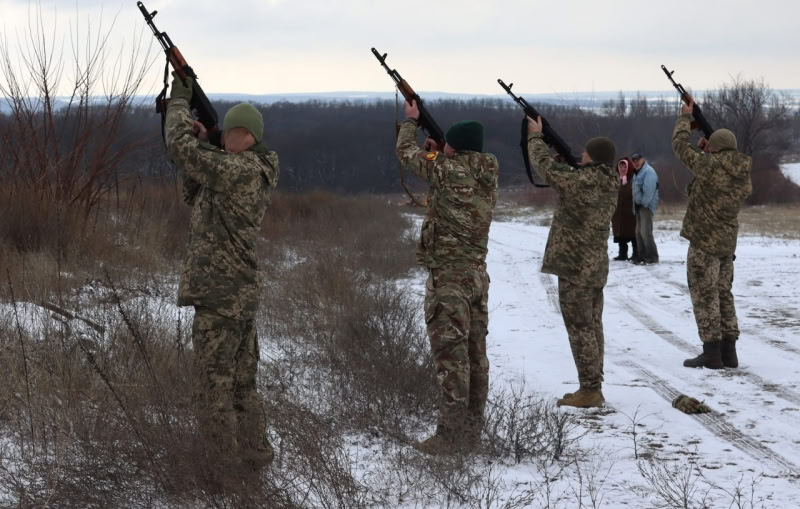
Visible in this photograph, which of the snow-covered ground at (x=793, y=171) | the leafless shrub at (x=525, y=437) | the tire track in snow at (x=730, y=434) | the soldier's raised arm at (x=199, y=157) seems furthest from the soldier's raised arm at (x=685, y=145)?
the snow-covered ground at (x=793, y=171)

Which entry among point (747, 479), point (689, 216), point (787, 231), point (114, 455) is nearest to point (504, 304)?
point (689, 216)

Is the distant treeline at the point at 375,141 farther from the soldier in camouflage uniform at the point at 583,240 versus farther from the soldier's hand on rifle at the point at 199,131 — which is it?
the soldier's hand on rifle at the point at 199,131

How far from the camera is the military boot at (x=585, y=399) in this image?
20.6 ft

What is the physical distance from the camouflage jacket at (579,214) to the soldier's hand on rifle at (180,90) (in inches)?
105

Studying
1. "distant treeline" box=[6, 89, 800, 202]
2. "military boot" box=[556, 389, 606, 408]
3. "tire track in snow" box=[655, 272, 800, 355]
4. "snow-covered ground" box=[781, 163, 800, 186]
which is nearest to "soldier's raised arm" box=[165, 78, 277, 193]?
"military boot" box=[556, 389, 606, 408]

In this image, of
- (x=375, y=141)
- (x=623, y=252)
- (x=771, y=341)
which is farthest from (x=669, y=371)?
(x=375, y=141)

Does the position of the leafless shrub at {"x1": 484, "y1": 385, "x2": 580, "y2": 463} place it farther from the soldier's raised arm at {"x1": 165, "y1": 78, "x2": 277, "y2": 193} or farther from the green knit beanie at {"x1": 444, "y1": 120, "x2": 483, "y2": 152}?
the soldier's raised arm at {"x1": 165, "y1": 78, "x2": 277, "y2": 193}

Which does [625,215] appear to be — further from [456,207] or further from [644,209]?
[456,207]

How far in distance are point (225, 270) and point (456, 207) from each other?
1.52 meters

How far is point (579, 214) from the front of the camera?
20.5 feet

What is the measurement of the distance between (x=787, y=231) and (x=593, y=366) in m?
18.8

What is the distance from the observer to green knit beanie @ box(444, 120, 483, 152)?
5.16m

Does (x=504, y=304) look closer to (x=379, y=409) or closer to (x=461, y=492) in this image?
(x=379, y=409)

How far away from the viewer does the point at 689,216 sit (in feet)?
25.2
